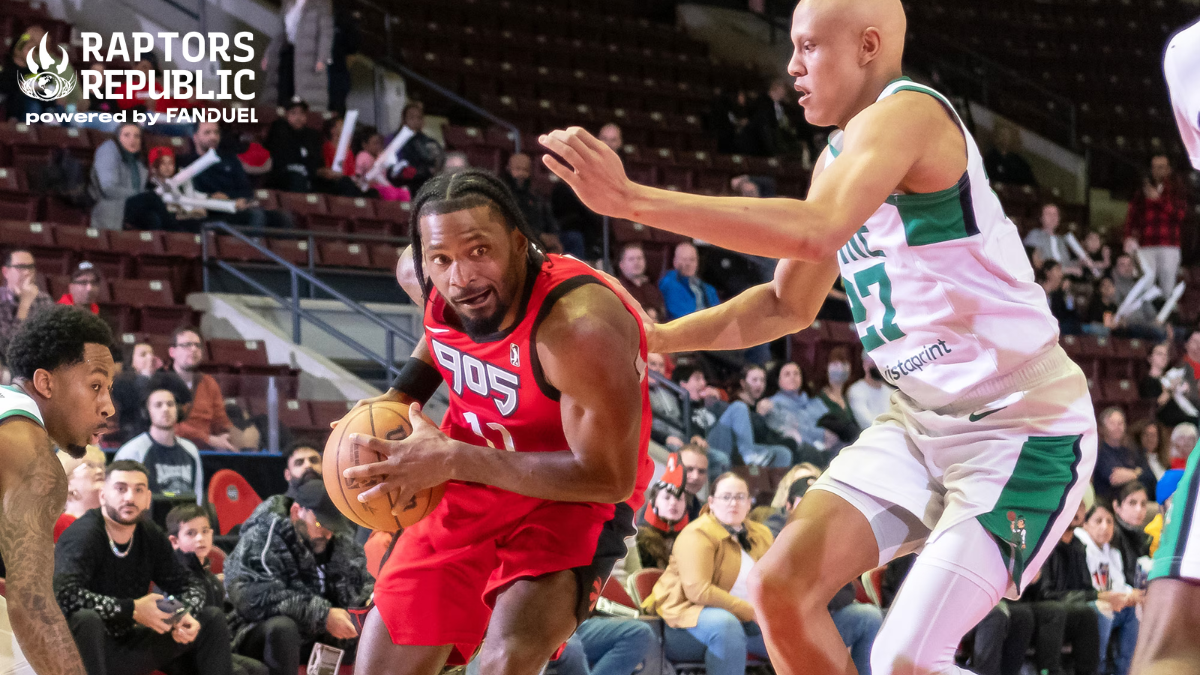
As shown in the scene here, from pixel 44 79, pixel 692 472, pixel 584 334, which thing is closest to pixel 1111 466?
pixel 692 472

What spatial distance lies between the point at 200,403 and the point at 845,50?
20.2 feet

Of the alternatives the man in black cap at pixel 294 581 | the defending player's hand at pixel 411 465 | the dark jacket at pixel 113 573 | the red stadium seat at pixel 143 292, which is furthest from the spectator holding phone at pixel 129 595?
the red stadium seat at pixel 143 292

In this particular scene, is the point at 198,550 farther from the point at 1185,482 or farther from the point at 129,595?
the point at 1185,482

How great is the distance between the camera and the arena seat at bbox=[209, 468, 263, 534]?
762cm

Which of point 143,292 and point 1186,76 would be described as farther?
point 143,292

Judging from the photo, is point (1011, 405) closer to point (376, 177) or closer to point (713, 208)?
point (713, 208)

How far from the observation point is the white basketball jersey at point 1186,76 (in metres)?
2.09

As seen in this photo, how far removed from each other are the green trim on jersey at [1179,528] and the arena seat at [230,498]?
634cm

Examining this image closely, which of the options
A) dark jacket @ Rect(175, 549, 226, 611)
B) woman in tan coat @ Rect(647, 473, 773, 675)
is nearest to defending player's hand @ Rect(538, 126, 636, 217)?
dark jacket @ Rect(175, 549, 226, 611)

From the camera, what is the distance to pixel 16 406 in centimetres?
332

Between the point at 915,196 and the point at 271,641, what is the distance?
414cm

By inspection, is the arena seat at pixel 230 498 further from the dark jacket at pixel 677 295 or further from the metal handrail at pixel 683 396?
the dark jacket at pixel 677 295

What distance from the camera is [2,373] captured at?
7195 millimetres

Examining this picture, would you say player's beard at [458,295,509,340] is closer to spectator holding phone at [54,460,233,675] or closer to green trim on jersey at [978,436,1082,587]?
green trim on jersey at [978,436,1082,587]
